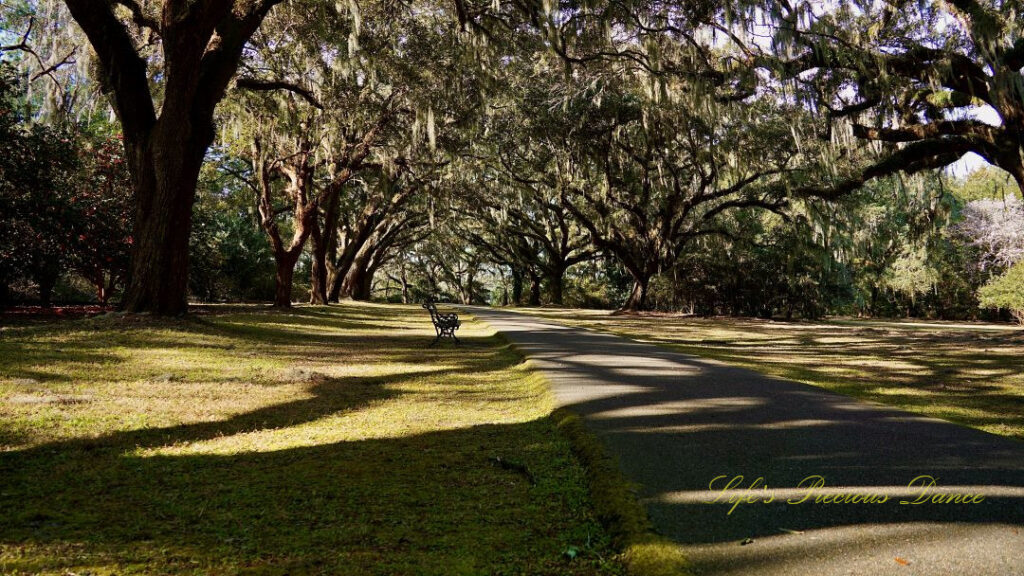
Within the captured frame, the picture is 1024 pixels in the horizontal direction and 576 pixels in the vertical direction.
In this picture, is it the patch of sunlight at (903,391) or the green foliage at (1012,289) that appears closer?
the patch of sunlight at (903,391)

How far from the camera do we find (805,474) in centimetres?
324

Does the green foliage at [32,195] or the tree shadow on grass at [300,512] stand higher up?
the green foliage at [32,195]

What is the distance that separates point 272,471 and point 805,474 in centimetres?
336

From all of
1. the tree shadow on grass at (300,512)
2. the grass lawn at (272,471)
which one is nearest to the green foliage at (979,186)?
the grass lawn at (272,471)

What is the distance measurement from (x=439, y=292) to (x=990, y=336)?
52492 millimetres

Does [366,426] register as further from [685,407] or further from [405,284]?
[405,284]

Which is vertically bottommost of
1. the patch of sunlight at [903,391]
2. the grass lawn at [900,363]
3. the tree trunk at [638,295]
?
the patch of sunlight at [903,391]

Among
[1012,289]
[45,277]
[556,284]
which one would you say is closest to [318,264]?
[45,277]

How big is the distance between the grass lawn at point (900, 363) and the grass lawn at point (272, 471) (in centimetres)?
397

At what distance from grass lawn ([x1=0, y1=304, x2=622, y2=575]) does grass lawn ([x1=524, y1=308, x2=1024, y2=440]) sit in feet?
13.0

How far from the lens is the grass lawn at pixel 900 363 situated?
573 centimetres

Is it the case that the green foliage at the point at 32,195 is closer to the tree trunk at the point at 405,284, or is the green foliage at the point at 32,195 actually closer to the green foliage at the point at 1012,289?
the green foliage at the point at 1012,289

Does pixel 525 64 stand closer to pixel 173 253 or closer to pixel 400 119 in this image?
pixel 400 119

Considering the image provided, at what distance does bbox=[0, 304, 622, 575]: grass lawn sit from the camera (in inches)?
96.5
